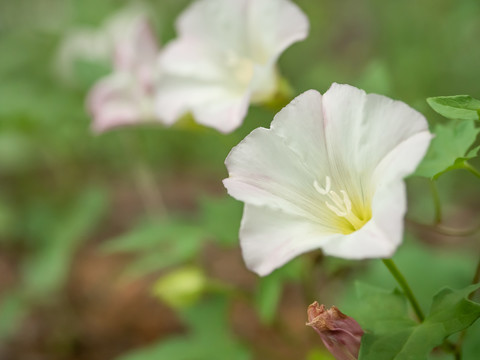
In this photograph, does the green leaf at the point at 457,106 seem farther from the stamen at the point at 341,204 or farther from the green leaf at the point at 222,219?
the green leaf at the point at 222,219

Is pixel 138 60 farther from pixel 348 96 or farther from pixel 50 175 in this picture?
pixel 50 175

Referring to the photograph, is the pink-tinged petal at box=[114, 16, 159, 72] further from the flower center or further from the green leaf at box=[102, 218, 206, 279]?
the flower center

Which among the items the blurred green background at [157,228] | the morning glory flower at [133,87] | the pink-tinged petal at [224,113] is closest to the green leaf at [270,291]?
the blurred green background at [157,228]

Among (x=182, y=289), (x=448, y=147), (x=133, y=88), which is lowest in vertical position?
(x=182, y=289)

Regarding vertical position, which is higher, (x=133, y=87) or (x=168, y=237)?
(x=133, y=87)

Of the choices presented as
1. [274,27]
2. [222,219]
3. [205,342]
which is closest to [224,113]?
[274,27]

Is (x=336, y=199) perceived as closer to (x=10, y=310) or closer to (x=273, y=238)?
(x=273, y=238)

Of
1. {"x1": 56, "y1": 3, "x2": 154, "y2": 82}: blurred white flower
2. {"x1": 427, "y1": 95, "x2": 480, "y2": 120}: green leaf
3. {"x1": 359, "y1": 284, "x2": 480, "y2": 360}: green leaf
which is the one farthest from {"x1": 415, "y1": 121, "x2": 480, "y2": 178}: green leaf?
{"x1": 56, "y1": 3, "x2": 154, "y2": 82}: blurred white flower

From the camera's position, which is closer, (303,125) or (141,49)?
(303,125)
